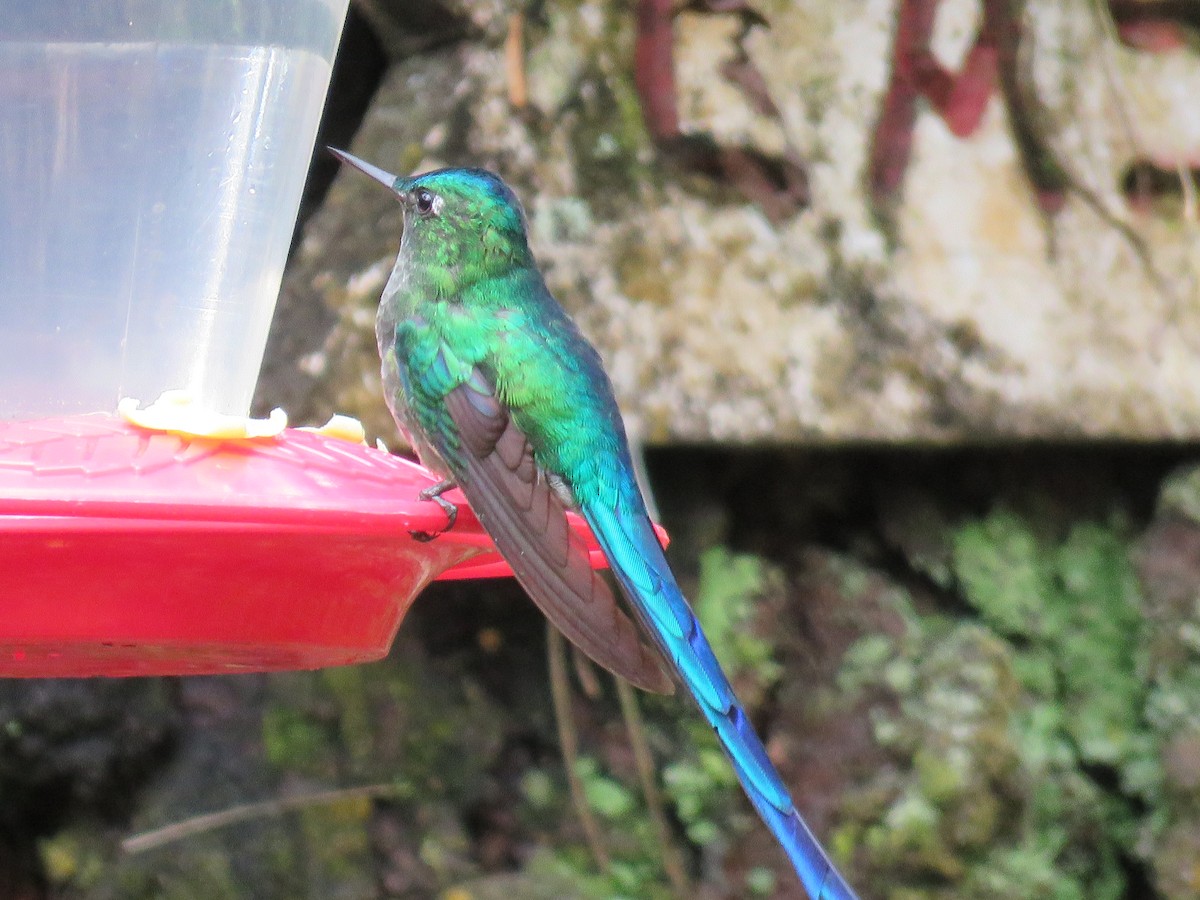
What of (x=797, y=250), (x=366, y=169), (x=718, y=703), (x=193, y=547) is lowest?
(x=718, y=703)

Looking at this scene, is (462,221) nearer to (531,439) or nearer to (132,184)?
(531,439)

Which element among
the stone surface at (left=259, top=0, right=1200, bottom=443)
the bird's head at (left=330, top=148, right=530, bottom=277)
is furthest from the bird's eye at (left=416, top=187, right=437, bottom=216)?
the stone surface at (left=259, top=0, right=1200, bottom=443)

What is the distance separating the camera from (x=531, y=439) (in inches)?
86.6

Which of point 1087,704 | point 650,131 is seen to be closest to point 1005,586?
point 1087,704

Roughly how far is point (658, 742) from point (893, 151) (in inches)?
50.3

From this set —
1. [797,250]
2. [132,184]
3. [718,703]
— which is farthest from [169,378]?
[797,250]

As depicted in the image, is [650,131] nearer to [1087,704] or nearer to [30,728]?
[1087,704]

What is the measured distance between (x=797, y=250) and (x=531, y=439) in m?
0.97

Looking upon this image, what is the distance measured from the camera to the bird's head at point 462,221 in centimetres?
233

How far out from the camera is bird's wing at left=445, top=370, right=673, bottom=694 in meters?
1.63

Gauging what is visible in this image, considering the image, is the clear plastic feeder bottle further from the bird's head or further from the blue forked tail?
the blue forked tail

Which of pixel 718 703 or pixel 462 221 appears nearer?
pixel 718 703

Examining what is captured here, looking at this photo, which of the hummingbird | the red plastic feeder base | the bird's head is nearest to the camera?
the red plastic feeder base

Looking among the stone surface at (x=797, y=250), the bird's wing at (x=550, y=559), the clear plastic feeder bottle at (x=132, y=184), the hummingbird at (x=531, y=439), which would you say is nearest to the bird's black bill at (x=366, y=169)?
the hummingbird at (x=531, y=439)
